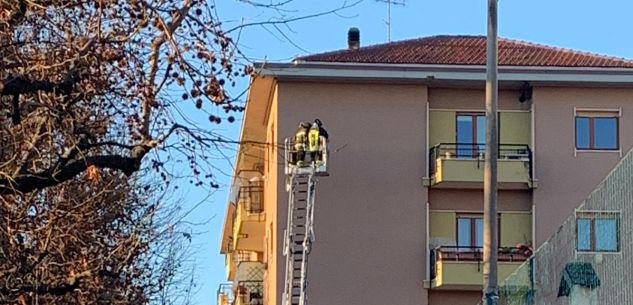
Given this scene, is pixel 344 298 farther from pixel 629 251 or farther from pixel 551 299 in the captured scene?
pixel 629 251

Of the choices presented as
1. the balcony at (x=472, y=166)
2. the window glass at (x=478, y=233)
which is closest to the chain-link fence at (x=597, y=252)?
the balcony at (x=472, y=166)

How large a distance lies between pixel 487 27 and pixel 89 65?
35.2ft

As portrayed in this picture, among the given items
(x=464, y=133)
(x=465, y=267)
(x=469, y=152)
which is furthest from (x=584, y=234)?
(x=464, y=133)

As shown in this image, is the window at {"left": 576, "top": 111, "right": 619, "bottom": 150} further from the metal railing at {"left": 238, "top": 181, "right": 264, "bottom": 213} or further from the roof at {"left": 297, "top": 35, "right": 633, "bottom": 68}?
the metal railing at {"left": 238, "top": 181, "right": 264, "bottom": 213}

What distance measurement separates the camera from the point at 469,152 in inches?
1511

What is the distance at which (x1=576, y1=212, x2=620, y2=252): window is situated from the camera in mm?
11352

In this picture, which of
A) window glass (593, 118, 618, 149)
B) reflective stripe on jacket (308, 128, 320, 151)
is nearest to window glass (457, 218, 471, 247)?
window glass (593, 118, 618, 149)

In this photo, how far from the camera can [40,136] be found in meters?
12.7

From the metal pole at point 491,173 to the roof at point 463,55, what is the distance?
16858 mm

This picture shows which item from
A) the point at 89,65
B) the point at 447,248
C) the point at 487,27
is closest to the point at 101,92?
the point at 89,65

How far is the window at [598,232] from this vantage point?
11.4m

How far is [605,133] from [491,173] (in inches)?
776

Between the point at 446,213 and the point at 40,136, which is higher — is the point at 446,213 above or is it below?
above

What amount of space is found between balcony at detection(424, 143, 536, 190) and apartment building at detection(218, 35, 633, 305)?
4 cm
